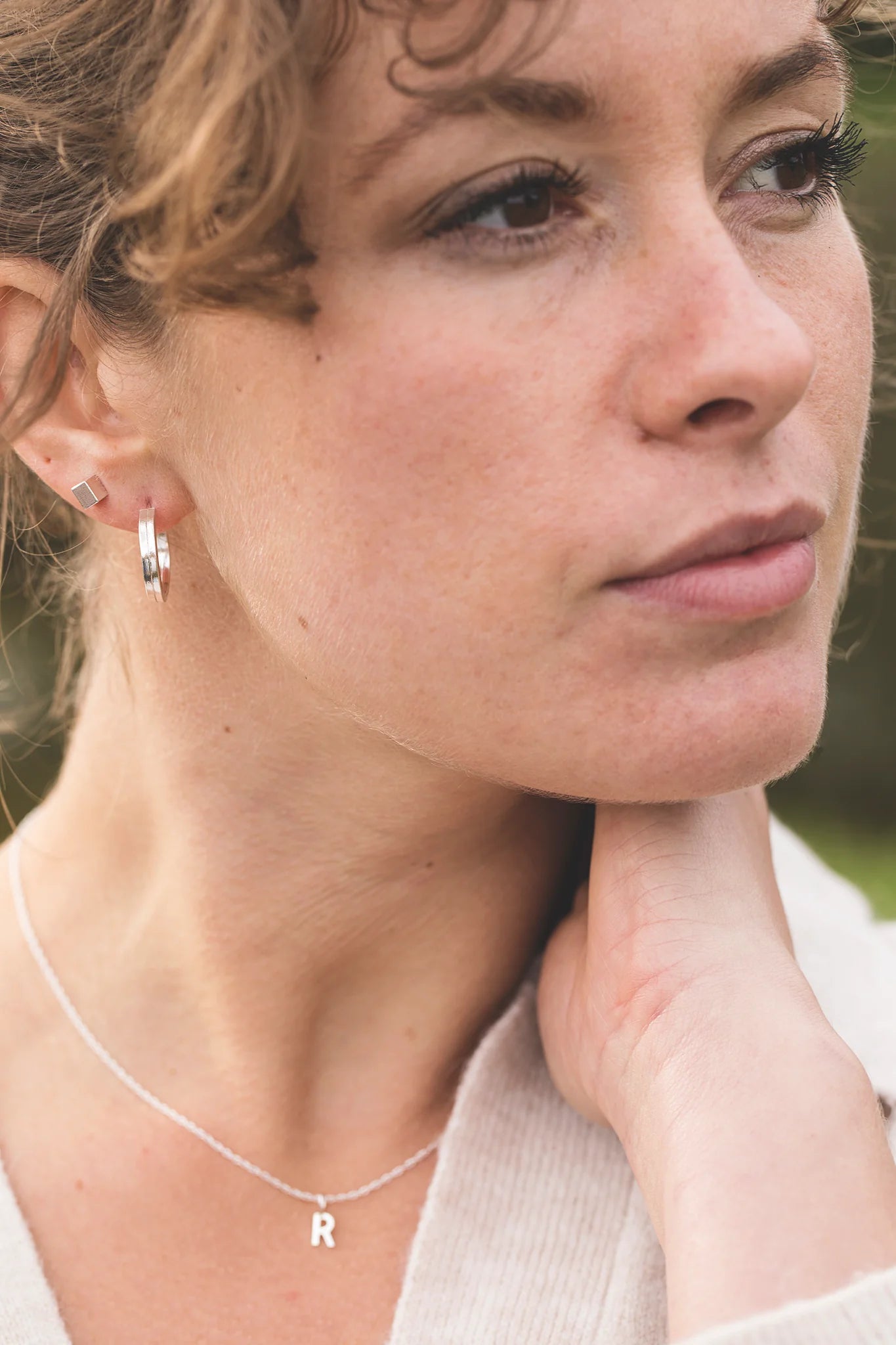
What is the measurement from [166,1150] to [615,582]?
3.98ft

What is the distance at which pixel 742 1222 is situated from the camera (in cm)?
156

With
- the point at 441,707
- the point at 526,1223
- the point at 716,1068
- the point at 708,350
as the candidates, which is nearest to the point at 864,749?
the point at 526,1223

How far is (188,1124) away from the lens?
7.30 feet

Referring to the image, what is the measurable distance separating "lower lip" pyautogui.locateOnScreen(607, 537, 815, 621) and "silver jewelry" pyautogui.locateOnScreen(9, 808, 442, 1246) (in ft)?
3.43

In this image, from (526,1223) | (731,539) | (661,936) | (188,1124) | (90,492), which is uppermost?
(90,492)

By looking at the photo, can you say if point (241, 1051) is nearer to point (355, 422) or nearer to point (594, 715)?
point (594, 715)

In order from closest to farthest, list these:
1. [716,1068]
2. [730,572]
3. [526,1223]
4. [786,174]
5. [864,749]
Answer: [730,572] < [716,1068] < [786,174] < [526,1223] < [864,749]

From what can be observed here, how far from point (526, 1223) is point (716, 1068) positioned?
1.77 feet

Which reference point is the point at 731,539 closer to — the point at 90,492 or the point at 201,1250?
the point at 90,492

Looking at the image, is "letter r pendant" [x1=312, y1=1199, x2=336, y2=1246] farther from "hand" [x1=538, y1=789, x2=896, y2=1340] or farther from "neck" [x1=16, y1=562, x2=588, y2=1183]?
"hand" [x1=538, y1=789, x2=896, y2=1340]

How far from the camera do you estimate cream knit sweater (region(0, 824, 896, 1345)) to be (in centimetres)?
196

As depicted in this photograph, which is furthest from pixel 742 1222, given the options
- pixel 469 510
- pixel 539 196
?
pixel 539 196

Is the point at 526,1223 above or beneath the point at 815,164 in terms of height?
beneath

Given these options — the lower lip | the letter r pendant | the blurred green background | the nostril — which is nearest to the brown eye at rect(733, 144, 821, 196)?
the nostril
